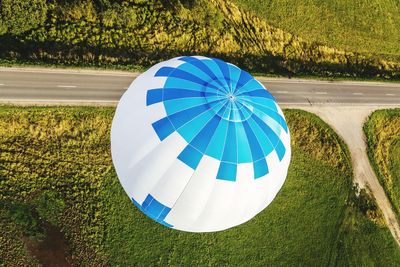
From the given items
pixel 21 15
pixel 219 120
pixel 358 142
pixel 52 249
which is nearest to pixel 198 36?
pixel 21 15

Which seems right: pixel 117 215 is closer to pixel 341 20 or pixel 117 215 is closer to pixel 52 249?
pixel 52 249

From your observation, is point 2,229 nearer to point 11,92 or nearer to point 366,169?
point 11,92

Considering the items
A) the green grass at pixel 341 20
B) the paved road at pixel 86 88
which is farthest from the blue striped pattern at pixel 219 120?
the green grass at pixel 341 20

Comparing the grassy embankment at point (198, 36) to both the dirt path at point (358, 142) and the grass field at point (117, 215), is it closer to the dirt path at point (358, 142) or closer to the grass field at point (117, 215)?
the dirt path at point (358, 142)

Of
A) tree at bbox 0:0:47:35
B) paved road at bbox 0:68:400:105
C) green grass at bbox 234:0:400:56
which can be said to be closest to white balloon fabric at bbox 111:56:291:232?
paved road at bbox 0:68:400:105

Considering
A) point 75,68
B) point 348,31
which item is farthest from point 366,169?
point 75,68

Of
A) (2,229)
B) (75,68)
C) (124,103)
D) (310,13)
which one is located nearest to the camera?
(124,103)
